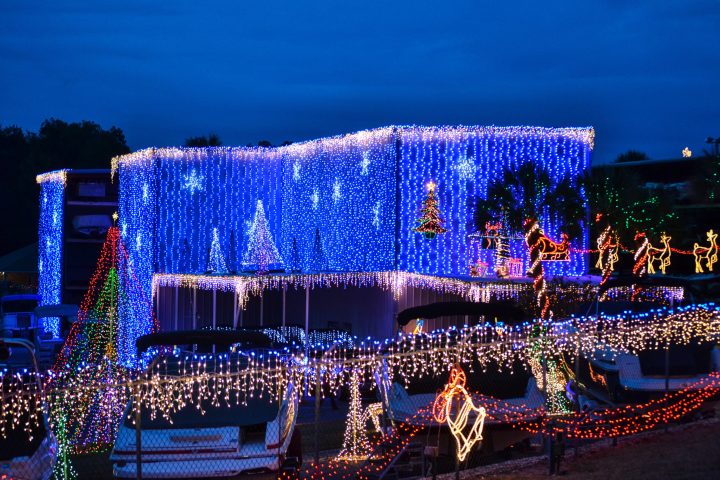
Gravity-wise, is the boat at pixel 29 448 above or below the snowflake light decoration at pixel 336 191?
below

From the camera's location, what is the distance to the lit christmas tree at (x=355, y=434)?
11.8m

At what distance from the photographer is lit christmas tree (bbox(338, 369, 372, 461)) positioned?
1183 centimetres

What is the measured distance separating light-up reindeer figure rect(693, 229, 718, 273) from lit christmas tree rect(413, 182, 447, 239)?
30.9 ft

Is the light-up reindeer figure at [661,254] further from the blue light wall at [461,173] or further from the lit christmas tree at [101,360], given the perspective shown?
the lit christmas tree at [101,360]

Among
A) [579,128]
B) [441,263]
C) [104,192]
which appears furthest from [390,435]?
[104,192]

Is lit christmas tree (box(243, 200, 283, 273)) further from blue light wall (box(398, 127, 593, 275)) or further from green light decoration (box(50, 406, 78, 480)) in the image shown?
green light decoration (box(50, 406, 78, 480))

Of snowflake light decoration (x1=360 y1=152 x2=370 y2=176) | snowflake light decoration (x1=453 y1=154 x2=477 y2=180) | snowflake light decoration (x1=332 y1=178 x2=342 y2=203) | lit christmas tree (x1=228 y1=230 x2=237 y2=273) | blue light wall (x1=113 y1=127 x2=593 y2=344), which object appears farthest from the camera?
lit christmas tree (x1=228 y1=230 x2=237 y2=273)

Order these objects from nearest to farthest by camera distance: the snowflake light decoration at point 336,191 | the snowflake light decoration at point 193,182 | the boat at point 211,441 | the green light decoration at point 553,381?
1. the boat at point 211,441
2. the green light decoration at point 553,381
3. the snowflake light decoration at point 336,191
4. the snowflake light decoration at point 193,182

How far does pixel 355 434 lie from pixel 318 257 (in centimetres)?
1763

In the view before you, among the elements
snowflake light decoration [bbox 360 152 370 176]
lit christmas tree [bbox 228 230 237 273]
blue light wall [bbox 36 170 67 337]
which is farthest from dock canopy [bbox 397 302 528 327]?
blue light wall [bbox 36 170 67 337]

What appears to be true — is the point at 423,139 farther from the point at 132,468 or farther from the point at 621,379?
the point at 132,468

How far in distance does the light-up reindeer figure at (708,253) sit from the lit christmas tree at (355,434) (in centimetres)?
1924

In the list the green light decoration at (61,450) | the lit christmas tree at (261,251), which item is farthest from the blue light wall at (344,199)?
the green light decoration at (61,450)

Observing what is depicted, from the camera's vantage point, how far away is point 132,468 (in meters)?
9.36
